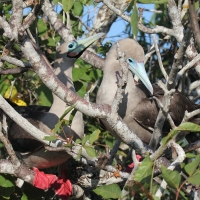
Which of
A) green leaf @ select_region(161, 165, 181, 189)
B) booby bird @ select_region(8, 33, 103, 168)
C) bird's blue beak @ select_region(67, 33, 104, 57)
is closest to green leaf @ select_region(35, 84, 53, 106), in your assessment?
booby bird @ select_region(8, 33, 103, 168)

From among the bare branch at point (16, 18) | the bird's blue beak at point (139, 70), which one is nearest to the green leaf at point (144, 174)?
the bare branch at point (16, 18)

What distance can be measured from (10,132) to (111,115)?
7.27 ft

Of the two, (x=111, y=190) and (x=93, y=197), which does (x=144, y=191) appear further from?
(x=93, y=197)

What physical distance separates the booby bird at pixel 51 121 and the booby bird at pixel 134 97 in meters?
0.31

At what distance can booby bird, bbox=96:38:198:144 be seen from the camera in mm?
5453

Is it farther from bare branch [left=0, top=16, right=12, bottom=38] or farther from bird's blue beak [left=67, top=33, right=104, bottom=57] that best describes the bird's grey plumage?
bare branch [left=0, top=16, right=12, bottom=38]

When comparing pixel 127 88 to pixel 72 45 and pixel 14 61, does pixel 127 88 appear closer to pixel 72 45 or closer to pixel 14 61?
pixel 72 45

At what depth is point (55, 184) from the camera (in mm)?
5730

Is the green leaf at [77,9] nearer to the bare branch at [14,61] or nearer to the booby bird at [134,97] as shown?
the booby bird at [134,97]

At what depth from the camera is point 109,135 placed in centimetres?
608

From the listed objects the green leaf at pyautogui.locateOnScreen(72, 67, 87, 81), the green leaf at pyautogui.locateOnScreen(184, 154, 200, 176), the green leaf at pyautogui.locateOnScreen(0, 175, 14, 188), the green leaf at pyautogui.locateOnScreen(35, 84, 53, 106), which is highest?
the green leaf at pyautogui.locateOnScreen(184, 154, 200, 176)

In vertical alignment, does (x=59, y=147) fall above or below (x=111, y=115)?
below

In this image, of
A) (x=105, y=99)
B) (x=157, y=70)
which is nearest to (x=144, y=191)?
(x=105, y=99)

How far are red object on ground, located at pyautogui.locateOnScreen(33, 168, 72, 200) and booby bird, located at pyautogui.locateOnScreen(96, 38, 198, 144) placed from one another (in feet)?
2.48
